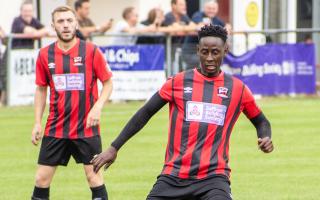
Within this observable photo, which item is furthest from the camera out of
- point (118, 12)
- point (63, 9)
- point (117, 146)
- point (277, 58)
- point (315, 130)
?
point (118, 12)

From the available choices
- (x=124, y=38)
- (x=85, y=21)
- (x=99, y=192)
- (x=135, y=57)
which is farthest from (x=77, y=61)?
(x=124, y=38)

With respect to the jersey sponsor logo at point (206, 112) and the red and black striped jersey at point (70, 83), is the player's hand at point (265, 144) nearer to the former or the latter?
the jersey sponsor logo at point (206, 112)

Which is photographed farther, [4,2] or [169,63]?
[4,2]

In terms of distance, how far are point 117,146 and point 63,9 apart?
2.73 metres

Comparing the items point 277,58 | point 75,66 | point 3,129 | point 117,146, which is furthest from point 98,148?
point 277,58

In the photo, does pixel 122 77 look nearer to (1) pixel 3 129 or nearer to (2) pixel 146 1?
(1) pixel 3 129

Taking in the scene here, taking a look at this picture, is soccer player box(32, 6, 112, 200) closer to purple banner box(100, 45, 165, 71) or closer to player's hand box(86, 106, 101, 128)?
player's hand box(86, 106, 101, 128)

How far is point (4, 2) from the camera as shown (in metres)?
24.5

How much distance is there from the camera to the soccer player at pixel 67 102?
32.7 feet

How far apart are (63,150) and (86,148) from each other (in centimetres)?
23

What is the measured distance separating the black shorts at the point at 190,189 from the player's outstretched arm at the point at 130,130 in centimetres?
38

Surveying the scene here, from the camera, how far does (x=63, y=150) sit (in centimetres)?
1005

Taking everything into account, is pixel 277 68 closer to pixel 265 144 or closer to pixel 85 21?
pixel 85 21

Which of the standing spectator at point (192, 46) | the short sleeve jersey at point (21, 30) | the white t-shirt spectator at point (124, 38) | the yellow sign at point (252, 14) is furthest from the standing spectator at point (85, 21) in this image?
the yellow sign at point (252, 14)
